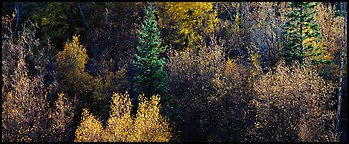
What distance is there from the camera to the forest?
2905 cm

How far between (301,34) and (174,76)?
1061 cm

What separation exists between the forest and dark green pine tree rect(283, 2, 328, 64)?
94mm

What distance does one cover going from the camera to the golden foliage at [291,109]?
88.6 ft

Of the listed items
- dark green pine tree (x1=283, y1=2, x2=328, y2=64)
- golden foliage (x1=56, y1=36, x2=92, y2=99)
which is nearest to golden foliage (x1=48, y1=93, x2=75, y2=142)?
golden foliage (x1=56, y1=36, x2=92, y2=99)

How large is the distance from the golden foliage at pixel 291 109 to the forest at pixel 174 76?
7cm

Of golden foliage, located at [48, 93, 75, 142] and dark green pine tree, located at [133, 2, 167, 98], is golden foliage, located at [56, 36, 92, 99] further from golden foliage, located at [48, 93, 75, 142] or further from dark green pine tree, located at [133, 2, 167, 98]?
dark green pine tree, located at [133, 2, 167, 98]

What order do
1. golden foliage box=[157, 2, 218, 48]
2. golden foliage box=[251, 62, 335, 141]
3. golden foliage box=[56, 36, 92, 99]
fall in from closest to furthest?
golden foliage box=[251, 62, 335, 141] → golden foliage box=[56, 36, 92, 99] → golden foliage box=[157, 2, 218, 48]

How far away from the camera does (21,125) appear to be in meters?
32.0

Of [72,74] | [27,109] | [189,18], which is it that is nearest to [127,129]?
[27,109]

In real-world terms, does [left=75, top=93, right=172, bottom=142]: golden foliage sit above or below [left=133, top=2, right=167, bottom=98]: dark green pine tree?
below

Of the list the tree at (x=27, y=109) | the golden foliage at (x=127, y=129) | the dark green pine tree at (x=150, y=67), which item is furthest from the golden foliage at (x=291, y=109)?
the tree at (x=27, y=109)

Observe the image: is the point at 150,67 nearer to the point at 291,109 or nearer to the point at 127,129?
the point at 127,129

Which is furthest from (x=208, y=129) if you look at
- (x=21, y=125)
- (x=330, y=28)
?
(x=330, y=28)

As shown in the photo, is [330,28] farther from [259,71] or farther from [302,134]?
[302,134]
